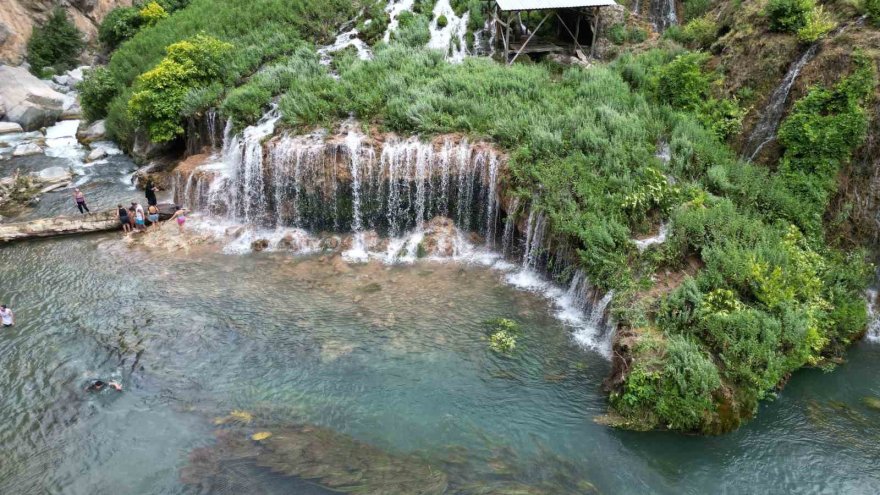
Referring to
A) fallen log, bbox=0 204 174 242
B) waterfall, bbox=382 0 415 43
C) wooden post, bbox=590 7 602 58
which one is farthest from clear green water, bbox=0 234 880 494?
waterfall, bbox=382 0 415 43

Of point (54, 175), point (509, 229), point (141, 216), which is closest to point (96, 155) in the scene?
point (54, 175)

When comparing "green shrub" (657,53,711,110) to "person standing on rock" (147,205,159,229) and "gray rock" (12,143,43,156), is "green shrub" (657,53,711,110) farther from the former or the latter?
"gray rock" (12,143,43,156)

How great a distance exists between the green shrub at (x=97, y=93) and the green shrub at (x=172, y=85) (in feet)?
20.5

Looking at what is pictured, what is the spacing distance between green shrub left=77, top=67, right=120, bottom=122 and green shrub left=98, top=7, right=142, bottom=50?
8214 millimetres

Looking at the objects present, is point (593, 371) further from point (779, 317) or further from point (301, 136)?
point (301, 136)

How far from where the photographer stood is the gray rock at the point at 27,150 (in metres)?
26.1

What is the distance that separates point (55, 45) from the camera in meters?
37.2

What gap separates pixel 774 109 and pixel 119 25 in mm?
38087

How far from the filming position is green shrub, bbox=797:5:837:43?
14.6 meters

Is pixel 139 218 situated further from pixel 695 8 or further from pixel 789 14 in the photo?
pixel 695 8

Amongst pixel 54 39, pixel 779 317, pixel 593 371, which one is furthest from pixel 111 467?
pixel 54 39

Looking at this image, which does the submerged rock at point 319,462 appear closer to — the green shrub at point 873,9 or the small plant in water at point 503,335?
the small plant in water at point 503,335

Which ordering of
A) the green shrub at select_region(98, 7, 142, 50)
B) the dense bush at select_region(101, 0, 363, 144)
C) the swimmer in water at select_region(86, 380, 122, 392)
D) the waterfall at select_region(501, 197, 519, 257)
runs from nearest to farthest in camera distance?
the swimmer in water at select_region(86, 380, 122, 392) < the waterfall at select_region(501, 197, 519, 257) < the dense bush at select_region(101, 0, 363, 144) < the green shrub at select_region(98, 7, 142, 50)

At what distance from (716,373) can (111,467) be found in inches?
437
